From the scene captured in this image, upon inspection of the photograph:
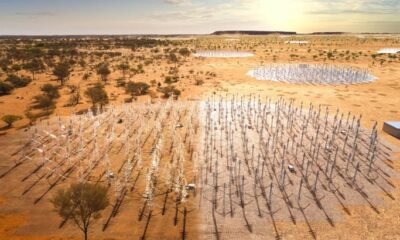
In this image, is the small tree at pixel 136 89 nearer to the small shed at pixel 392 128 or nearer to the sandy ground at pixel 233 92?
the sandy ground at pixel 233 92

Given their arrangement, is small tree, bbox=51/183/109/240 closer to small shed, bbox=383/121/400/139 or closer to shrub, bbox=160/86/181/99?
small shed, bbox=383/121/400/139

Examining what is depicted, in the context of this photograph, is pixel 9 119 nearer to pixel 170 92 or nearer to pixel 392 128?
pixel 170 92

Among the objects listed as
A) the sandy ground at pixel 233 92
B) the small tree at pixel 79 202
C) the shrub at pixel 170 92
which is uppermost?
the small tree at pixel 79 202

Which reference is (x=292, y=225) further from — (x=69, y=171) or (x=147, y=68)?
(x=147, y=68)

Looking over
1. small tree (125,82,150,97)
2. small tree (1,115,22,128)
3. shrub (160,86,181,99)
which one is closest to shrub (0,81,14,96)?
small tree (1,115,22,128)

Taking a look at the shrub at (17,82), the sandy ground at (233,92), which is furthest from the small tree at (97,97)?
the shrub at (17,82)

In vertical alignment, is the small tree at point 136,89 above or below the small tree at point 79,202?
below

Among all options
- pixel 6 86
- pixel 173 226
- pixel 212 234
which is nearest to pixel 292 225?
pixel 212 234
